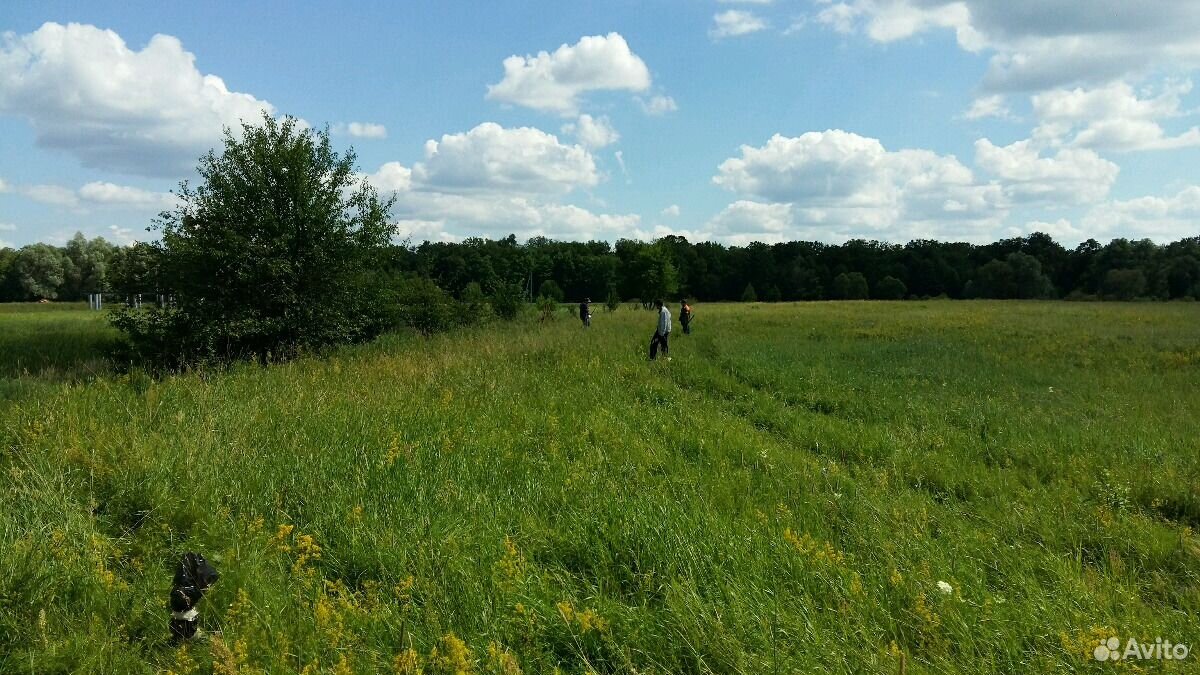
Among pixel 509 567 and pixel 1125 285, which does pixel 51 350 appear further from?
pixel 1125 285

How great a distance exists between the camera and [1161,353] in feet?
57.2

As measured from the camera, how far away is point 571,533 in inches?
174

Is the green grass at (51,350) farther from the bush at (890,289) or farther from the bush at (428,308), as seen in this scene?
the bush at (890,289)

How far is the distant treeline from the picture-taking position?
73.2 metres

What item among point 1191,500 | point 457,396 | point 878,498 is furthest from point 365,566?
point 1191,500

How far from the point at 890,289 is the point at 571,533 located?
109165 millimetres

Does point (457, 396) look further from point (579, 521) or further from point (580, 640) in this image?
point (580, 640)

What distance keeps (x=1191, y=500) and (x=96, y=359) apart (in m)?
24.3

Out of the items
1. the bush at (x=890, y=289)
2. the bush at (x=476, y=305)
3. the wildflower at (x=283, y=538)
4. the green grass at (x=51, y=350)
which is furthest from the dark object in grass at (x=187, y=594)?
the bush at (x=890, y=289)

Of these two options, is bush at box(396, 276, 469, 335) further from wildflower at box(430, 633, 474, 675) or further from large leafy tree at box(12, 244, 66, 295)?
large leafy tree at box(12, 244, 66, 295)

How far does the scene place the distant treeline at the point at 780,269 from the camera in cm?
7319

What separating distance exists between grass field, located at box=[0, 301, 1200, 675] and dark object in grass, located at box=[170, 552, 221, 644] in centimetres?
11
